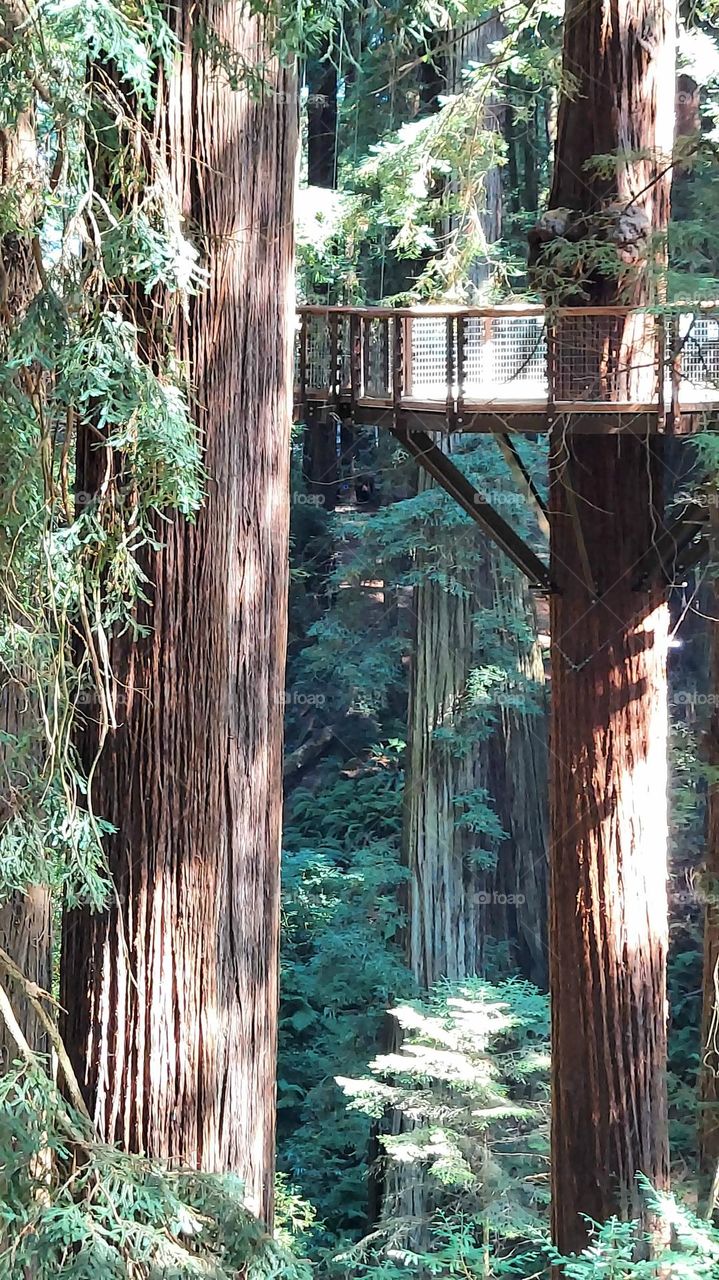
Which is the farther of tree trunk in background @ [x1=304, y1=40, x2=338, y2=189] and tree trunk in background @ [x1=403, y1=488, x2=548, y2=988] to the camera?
tree trunk in background @ [x1=304, y1=40, x2=338, y2=189]

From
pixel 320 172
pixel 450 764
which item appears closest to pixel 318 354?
pixel 450 764

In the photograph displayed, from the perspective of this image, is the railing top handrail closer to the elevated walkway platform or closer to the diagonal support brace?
the elevated walkway platform

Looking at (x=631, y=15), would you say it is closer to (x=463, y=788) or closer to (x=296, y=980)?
(x=463, y=788)

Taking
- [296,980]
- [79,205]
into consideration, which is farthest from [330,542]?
[79,205]

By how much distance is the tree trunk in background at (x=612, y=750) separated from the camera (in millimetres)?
4758

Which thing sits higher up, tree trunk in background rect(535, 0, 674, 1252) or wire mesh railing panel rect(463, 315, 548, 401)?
wire mesh railing panel rect(463, 315, 548, 401)

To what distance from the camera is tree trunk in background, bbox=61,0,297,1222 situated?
2.26 metres

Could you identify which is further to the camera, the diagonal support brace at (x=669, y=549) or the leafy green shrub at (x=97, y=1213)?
the diagonal support brace at (x=669, y=549)

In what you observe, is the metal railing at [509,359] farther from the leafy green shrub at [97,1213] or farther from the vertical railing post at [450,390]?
the leafy green shrub at [97,1213]

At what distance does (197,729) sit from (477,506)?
2.90m

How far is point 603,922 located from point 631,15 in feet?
11.0

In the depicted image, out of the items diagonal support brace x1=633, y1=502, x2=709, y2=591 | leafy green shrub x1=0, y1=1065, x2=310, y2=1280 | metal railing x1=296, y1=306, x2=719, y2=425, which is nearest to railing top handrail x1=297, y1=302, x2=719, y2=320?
metal railing x1=296, y1=306, x2=719, y2=425

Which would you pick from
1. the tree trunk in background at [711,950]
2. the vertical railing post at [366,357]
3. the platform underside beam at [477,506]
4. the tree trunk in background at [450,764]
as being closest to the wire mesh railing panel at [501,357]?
the platform underside beam at [477,506]

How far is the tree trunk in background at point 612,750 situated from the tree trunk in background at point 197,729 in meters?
2.54
